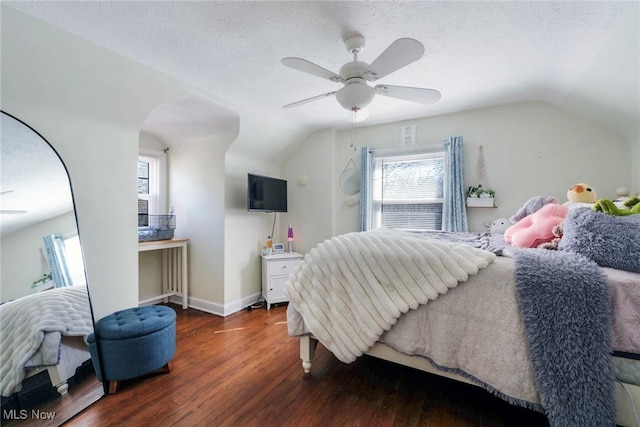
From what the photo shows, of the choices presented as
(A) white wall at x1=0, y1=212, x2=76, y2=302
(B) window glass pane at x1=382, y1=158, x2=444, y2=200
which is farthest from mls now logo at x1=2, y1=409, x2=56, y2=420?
(B) window glass pane at x1=382, y1=158, x2=444, y2=200

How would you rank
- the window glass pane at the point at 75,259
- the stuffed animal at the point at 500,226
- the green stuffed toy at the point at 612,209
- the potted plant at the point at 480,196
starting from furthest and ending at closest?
the potted plant at the point at 480,196, the stuffed animal at the point at 500,226, the window glass pane at the point at 75,259, the green stuffed toy at the point at 612,209

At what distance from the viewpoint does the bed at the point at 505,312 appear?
1063mm

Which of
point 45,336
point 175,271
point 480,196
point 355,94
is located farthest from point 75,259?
point 480,196

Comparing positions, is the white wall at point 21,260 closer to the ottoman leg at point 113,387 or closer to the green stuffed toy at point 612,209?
→ the ottoman leg at point 113,387

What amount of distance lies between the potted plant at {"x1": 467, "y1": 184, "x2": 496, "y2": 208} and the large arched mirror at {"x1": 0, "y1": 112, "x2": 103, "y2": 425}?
3538 millimetres

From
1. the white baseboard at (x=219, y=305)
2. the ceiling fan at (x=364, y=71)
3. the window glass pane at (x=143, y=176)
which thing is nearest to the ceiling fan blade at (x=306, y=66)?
the ceiling fan at (x=364, y=71)

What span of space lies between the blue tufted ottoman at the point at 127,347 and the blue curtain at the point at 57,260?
0.37 metres

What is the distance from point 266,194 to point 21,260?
7.04ft

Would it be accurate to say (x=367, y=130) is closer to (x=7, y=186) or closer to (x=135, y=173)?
(x=135, y=173)

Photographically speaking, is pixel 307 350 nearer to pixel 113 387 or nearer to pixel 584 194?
pixel 113 387

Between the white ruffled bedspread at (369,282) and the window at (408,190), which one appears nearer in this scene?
the white ruffled bedspread at (369,282)

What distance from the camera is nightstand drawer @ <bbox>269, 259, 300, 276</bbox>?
3.18 m

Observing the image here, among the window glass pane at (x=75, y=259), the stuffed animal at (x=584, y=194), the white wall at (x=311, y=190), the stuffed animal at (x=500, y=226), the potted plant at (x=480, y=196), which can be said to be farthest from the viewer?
the white wall at (x=311, y=190)

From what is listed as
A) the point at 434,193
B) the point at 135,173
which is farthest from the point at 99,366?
the point at 434,193
